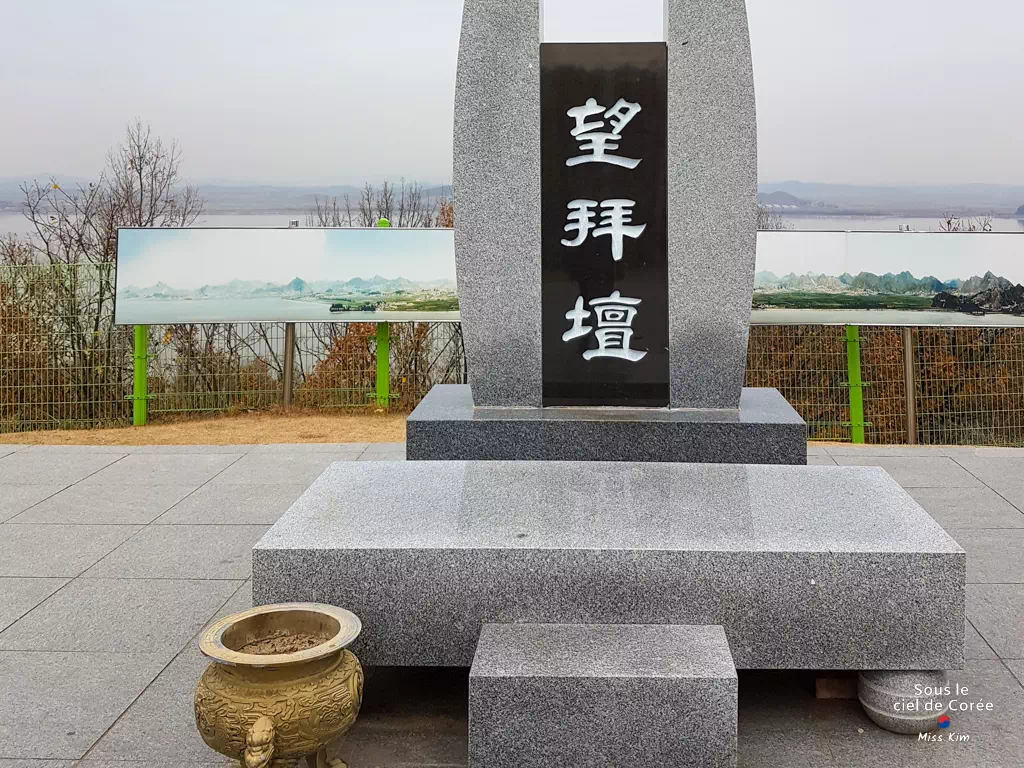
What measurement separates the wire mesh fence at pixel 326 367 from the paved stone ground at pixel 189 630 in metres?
2.53

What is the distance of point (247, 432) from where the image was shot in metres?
8.28

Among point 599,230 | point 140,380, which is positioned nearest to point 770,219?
point 140,380

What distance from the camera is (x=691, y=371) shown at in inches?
176

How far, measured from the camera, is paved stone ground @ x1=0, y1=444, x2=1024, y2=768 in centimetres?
265

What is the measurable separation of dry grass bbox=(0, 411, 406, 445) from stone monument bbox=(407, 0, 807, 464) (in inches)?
140

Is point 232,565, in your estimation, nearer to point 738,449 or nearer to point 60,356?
point 738,449

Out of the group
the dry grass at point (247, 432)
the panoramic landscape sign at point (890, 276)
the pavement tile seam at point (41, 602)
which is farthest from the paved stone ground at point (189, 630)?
the panoramic landscape sign at point (890, 276)

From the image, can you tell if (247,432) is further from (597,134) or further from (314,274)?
(597,134)

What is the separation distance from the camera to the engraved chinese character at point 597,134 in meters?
4.39

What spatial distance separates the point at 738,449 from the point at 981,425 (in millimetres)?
5526

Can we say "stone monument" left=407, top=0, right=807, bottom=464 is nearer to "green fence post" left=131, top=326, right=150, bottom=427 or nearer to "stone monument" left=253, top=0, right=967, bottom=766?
"stone monument" left=253, top=0, right=967, bottom=766

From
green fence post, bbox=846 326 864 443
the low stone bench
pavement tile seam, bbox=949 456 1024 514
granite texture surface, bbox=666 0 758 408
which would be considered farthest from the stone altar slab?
green fence post, bbox=846 326 864 443

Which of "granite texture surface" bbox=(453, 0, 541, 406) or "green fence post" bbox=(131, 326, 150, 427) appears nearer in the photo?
"granite texture surface" bbox=(453, 0, 541, 406)

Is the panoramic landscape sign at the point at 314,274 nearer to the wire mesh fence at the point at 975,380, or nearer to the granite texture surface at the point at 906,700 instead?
the wire mesh fence at the point at 975,380
